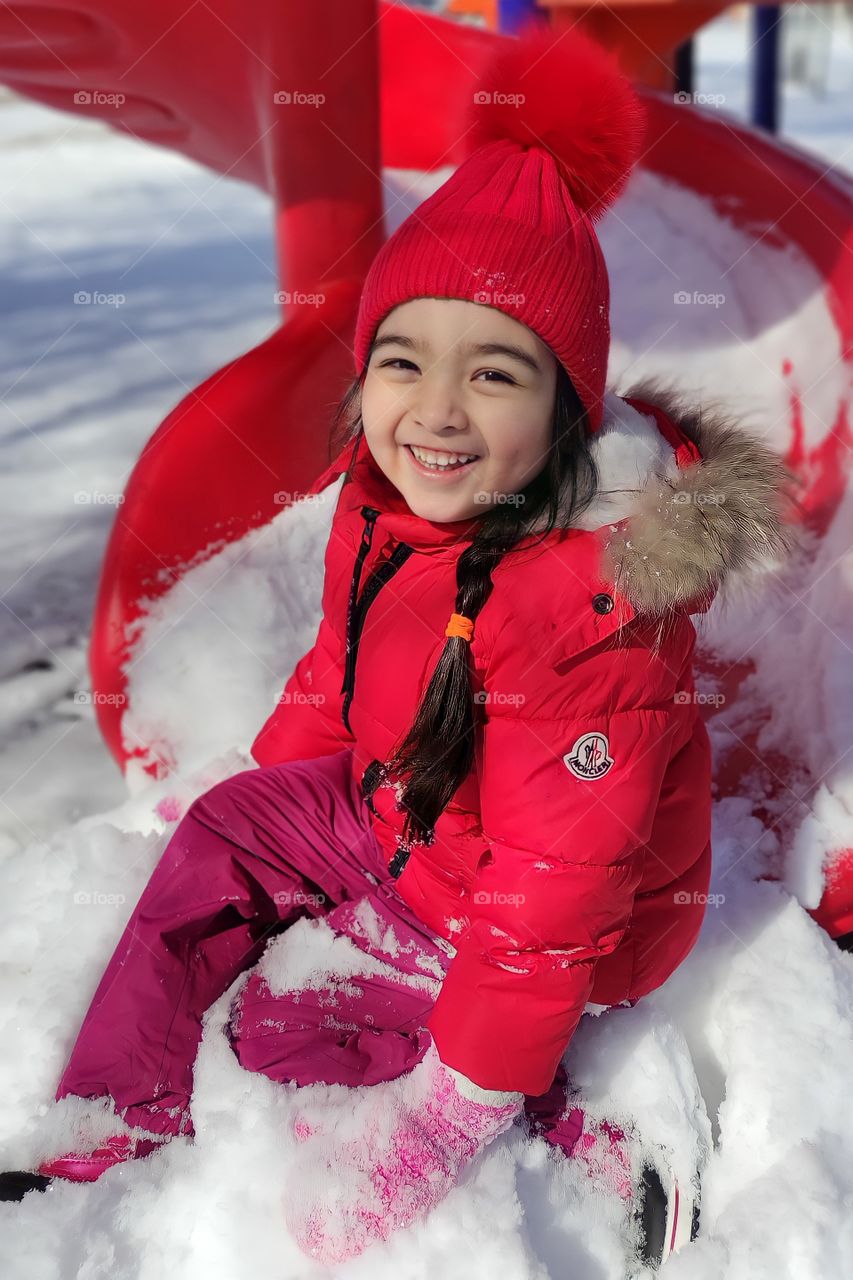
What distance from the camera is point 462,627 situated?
929 millimetres

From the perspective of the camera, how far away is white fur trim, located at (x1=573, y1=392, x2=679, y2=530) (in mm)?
933

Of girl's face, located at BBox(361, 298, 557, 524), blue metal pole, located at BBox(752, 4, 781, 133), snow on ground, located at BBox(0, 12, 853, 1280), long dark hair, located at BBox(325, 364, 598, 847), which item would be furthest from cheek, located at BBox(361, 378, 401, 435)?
blue metal pole, located at BBox(752, 4, 781, 133)

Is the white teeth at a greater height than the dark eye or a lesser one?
lesser

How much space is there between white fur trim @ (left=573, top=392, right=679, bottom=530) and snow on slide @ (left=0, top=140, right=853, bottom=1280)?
142mm

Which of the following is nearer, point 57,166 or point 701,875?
point 701,875

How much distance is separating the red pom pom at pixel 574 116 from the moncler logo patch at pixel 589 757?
1.40 ft

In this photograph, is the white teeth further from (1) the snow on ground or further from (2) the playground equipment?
(2) the playground equipment

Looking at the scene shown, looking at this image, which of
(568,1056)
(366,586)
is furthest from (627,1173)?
(366,586)

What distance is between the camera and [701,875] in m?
1.08

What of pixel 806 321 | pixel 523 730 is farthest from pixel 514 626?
pixel 806 321

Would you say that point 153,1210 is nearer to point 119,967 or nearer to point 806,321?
point 119,967

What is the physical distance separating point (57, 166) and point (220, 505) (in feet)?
12.6

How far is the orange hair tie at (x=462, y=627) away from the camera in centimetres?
93

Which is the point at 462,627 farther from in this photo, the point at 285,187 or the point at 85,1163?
the point at 285,187
